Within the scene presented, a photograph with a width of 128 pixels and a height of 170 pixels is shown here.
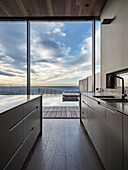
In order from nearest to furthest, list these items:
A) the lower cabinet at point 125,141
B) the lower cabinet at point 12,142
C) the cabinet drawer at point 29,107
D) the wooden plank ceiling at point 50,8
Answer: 1. the lower cabinet at point 125,141
2. the lower cabinet at point 12,142
3. the cabinet drawer at point 29,107
4. the wooden plank ceiling at point 50,8

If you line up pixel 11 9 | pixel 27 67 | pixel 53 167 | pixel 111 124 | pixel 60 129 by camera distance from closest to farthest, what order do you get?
1. pixel 111 124
2. pixel 53 167
3. pixel 60 129
4. pixel 11 9
5. pixel 27 67

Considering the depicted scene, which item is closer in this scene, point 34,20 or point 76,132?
point 76,132

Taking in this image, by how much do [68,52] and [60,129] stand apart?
392 centimetres

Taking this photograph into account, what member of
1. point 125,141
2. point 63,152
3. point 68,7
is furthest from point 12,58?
point 125,141

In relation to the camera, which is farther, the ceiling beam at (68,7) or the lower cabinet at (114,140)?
the ceiling beam at (68,7)

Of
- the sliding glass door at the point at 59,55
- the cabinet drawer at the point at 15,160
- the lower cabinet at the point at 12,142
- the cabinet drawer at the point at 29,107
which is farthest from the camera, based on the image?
the sliding glass door at the point at 59,55

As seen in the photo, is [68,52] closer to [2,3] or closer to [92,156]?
[2,3]

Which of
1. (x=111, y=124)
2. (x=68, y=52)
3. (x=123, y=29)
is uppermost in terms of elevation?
(x=68, y=52)

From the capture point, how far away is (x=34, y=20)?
4203mm

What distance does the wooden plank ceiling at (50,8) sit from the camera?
3412 mm

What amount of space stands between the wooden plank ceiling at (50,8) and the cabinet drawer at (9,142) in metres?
3.16

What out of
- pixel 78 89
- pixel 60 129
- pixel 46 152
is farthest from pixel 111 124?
pixel 78 89

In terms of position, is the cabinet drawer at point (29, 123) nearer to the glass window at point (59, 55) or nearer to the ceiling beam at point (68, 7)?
the glass window at point (59, 55)

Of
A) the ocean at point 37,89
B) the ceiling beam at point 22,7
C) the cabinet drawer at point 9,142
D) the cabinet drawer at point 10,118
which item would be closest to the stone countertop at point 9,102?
the cabinet drawer at point 10,118
